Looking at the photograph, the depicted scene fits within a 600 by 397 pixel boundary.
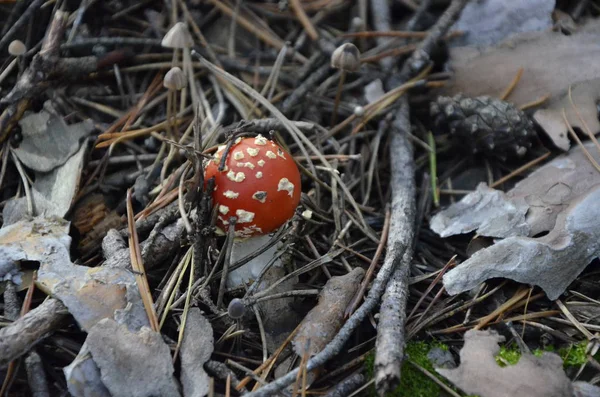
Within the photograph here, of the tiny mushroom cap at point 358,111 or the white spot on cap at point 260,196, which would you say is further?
the tiny mushroom cap at point 358,111

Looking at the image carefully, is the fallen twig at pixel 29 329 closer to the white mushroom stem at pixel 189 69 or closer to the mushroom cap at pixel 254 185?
the mushroom cap at pixel 254 185

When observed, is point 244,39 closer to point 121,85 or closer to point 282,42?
point 282,42

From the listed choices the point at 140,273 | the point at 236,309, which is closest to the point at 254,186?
the point at 236,309

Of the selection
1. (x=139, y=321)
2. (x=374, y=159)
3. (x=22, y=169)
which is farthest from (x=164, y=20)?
(x=139, y=321)

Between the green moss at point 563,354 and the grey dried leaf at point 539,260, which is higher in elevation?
the grey dried leaf at point 539,260

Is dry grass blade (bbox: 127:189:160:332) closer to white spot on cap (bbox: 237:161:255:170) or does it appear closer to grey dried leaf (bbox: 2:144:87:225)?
grey dried leaf (bbox: 2:144:87:225)

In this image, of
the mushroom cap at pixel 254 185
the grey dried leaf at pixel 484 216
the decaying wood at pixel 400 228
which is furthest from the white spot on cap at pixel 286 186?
the grey dried leaf at pixel 484 216

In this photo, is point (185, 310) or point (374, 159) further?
point (374, 159)
